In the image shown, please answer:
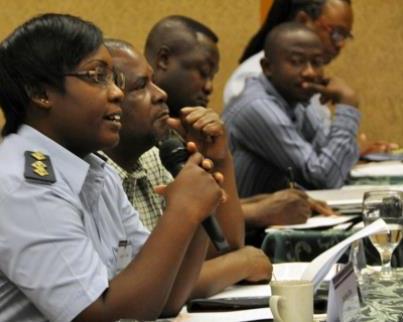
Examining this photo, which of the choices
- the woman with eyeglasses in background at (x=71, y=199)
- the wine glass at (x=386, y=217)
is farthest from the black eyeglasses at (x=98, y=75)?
the wine glass at (x=386, y=217)

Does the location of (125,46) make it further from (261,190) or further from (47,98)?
(261,190)

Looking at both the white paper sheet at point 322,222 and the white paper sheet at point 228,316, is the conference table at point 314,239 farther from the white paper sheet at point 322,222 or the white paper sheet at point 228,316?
the white paper sheet at point 228,316

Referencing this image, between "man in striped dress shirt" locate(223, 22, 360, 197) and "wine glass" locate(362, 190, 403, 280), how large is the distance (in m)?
1.34

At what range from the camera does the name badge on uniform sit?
6.64ft

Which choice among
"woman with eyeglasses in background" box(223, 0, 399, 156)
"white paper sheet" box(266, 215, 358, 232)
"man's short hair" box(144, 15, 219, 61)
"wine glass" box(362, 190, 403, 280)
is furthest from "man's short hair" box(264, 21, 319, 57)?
"wine glass" box(362, 190, 403, 280)

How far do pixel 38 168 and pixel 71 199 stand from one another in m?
0.08

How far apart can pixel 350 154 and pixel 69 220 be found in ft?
7.91

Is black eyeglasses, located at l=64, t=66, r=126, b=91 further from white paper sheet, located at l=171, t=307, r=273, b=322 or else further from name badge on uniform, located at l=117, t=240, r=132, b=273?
white paper sheet, located at l=171, t=307, r=273, b=322

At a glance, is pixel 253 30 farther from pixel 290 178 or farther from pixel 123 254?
pixel 123 254

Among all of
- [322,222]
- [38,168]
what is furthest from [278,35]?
[38,168]

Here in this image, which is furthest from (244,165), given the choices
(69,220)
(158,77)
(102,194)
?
(69,220)

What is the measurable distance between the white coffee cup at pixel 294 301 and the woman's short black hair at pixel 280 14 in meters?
3.02

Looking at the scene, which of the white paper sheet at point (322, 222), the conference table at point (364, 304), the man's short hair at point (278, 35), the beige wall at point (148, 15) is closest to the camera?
the conference table at point (364, 304)

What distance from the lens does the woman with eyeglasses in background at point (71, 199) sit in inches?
67.3
